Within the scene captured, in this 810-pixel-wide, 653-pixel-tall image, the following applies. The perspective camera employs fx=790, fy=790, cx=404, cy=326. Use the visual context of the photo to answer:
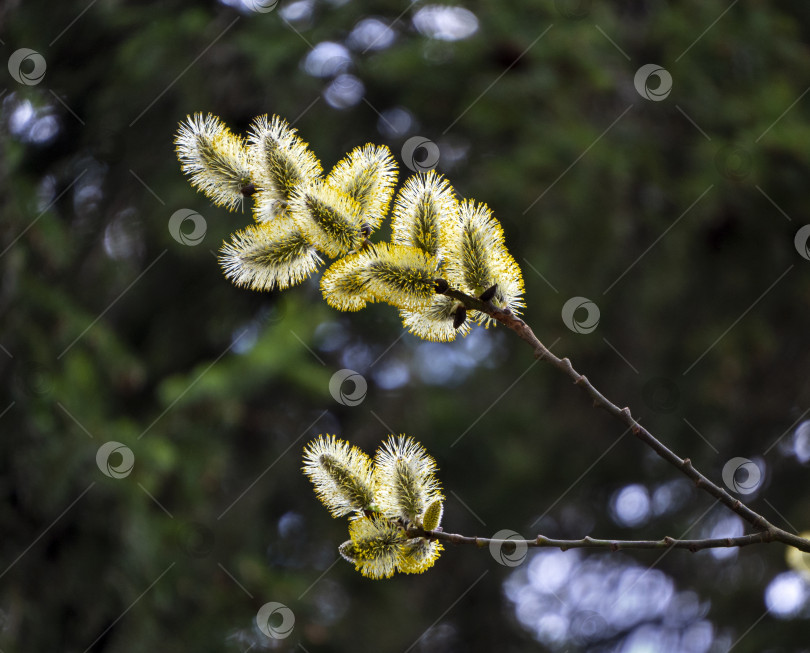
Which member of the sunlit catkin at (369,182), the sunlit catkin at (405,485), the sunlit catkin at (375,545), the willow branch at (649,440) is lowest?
the sunlit catkin at (375,545)

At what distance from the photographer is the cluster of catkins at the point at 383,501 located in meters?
1.47

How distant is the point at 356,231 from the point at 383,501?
52 centimetres

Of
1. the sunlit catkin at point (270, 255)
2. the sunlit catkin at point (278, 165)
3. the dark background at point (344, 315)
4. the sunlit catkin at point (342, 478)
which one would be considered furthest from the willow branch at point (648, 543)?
the dark background at point (344, 315)

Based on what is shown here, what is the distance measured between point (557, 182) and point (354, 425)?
1999 mm

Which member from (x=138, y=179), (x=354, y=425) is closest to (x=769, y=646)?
(x=354, y=425)

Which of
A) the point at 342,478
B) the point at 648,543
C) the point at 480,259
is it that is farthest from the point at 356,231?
the point at 648,543

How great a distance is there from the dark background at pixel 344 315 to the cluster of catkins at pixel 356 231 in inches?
69.7

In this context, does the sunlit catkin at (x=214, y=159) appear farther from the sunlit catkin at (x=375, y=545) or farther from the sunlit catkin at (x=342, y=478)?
the sunlit catkin at (x=375, y=545)

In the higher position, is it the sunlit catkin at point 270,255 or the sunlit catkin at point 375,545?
the sunlit catkin at point 270,255

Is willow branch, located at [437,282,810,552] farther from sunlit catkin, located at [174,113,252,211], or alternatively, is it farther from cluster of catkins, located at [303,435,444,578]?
sunlit catkin, located at [174,113,252,211]

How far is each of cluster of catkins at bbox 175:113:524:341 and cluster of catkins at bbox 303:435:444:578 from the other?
0.85ft

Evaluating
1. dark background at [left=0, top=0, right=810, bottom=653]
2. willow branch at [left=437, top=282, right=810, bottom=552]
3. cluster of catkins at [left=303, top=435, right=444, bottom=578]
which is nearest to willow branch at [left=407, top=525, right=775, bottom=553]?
willow branch at [left=437, top=282, right=810, bottom=552]

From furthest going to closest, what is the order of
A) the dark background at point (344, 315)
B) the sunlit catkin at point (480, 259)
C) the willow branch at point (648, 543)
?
the dark background at point (344, 315), the sunlit catkin at point (480, 259), the willow branch at point (648, 543)

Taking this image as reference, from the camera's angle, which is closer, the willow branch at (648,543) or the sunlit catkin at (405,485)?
the willow branch at (648,543)
